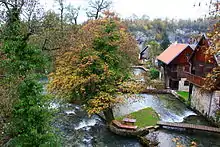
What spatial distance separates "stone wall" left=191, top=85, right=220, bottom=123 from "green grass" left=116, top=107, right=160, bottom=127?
4.54 meters

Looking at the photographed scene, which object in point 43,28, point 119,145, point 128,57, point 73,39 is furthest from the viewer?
point 128,57

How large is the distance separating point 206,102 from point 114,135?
9.54 meters

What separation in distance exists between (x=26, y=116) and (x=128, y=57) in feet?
45.6

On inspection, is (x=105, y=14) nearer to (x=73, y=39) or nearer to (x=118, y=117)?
(x=73, y=39)

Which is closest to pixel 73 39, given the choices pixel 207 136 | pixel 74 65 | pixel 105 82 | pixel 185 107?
pixel 74 65

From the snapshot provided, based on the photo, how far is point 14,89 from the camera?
31.8 ft

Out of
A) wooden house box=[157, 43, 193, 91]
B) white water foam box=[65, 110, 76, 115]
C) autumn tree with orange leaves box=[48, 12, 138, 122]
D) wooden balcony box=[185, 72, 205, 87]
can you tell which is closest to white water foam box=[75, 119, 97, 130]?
autumn tree with orange leaves box=[48, 12, 138, 122]

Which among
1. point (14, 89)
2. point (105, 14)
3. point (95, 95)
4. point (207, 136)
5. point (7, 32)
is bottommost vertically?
point (207, 136)

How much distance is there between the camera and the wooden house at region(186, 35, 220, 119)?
19.4 metres

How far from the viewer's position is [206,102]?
20.8 meters

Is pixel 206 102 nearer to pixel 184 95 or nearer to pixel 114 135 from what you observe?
pixel 184 95

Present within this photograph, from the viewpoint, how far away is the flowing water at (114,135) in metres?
15.4

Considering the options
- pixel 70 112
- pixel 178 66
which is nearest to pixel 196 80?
pixel 178 66

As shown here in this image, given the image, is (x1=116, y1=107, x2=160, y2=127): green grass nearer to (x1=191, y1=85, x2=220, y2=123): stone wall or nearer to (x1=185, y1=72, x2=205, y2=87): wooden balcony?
(x1=191, y1=85, x2=220, y2=123): stone wall
